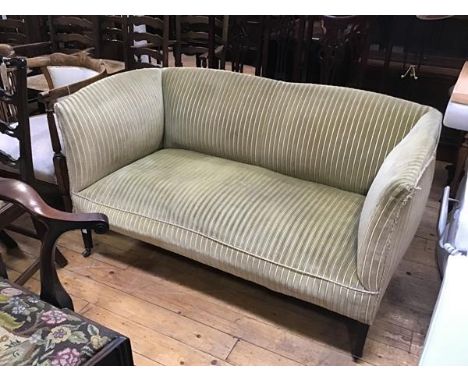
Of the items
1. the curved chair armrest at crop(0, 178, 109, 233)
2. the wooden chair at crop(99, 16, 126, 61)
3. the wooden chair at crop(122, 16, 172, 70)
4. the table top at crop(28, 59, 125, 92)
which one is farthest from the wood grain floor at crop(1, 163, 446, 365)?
the wooden chair at crop(99, 16, 126, 61)

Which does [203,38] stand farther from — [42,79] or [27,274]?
[27,274]

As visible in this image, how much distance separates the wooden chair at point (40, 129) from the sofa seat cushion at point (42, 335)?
2.28 ft

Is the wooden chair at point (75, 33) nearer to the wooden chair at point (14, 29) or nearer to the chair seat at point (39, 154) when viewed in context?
the wooden chair at point (14, 29)

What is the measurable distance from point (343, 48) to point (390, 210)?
1517 mm

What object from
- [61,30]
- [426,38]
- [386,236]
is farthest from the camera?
Result: [61,30]

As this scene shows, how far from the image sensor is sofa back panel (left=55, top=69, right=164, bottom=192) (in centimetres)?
162

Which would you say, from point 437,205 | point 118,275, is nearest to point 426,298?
point 437,205

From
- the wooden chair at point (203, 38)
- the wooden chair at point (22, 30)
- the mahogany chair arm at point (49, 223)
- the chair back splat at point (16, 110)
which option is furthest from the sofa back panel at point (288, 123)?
the wooden chair at point (22, 30)

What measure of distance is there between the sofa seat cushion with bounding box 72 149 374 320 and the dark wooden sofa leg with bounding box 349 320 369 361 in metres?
0.09

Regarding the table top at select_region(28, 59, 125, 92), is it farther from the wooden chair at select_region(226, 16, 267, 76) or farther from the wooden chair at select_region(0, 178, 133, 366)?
the wooden chair at select_region(0, 178, 133, 366)

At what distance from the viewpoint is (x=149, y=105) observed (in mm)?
1911

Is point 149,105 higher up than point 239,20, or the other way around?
point 239,20

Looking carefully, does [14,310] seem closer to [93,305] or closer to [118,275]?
[93,305]

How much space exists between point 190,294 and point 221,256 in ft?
1.02
